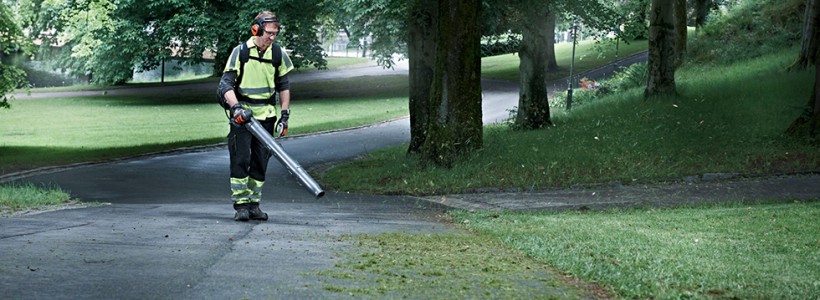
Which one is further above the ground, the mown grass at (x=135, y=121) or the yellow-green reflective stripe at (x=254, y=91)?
the yellow-green reflective stripe at (x=254, y=91)

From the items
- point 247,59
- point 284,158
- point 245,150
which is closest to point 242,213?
point 245,150

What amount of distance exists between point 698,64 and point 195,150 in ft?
60.2

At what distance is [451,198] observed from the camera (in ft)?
56.2

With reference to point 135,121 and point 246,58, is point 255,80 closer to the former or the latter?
point 246,58

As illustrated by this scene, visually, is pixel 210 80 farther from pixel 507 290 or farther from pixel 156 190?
pixel 507 290

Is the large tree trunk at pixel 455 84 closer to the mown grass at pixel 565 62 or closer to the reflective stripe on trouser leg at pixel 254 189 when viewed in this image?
the reflective stripe on trouser leg at pixel 254 189

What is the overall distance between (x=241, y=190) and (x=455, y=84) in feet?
27.3

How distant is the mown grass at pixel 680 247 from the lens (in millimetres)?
7020

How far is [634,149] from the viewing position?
20656mm

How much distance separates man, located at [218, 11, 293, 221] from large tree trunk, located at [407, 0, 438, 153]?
38.8ft

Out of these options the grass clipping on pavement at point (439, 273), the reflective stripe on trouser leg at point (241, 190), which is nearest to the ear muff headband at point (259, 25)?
the reflective stripe on trouser leg at point (241, 190)

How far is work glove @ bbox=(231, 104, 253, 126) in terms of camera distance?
1076cm

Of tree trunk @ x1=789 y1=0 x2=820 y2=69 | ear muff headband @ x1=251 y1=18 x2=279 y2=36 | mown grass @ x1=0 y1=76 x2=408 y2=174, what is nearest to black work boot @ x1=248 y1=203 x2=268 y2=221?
ear muff headband @ x1=251 y1=18 x2=279 y2=36

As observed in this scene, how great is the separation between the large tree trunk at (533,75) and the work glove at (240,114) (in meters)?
15.9
